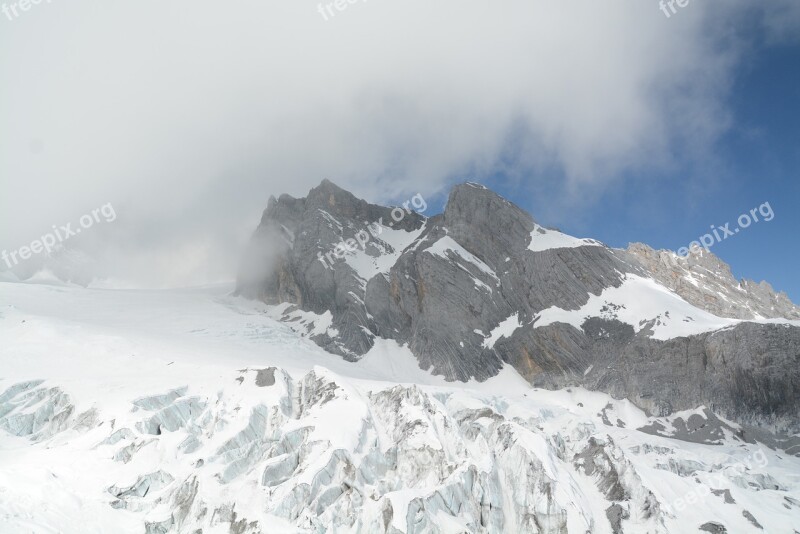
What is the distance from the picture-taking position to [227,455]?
2480 inches

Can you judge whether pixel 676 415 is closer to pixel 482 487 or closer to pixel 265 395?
pixel 482 487

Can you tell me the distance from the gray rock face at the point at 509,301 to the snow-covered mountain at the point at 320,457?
335 inches

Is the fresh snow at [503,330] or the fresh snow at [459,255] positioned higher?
the fresh snow at [459,255]

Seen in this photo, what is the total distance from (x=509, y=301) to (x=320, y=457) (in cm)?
8483

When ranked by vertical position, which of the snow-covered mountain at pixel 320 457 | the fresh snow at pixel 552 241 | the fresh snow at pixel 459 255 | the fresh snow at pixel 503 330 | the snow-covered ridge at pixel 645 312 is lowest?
the snow-covered mountain at pixel 320 457

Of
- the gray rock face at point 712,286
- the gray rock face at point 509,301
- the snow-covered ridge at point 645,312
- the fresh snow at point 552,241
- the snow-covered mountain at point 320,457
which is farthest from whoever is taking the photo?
the gray rock face at point 712,286

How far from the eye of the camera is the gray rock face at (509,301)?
299 feet

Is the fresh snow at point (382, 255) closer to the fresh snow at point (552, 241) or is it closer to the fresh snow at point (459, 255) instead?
the fresh snow at point (459, 255)

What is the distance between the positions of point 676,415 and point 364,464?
62.8 metres

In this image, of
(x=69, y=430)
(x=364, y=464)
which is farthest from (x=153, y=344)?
(x=364, y=464)

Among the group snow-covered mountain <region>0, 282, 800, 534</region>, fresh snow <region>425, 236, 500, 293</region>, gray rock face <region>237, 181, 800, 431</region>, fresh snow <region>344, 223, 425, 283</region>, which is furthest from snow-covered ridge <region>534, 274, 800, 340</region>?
fresh snow <region>344, 223, 425, 283</region>

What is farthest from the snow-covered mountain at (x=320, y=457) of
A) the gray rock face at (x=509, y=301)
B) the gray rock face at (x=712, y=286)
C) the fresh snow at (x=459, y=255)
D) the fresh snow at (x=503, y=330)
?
the gray rock face at (x=712, y=286)

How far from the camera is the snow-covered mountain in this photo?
174ft

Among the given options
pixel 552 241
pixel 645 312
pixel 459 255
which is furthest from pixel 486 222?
pixel 645 312
